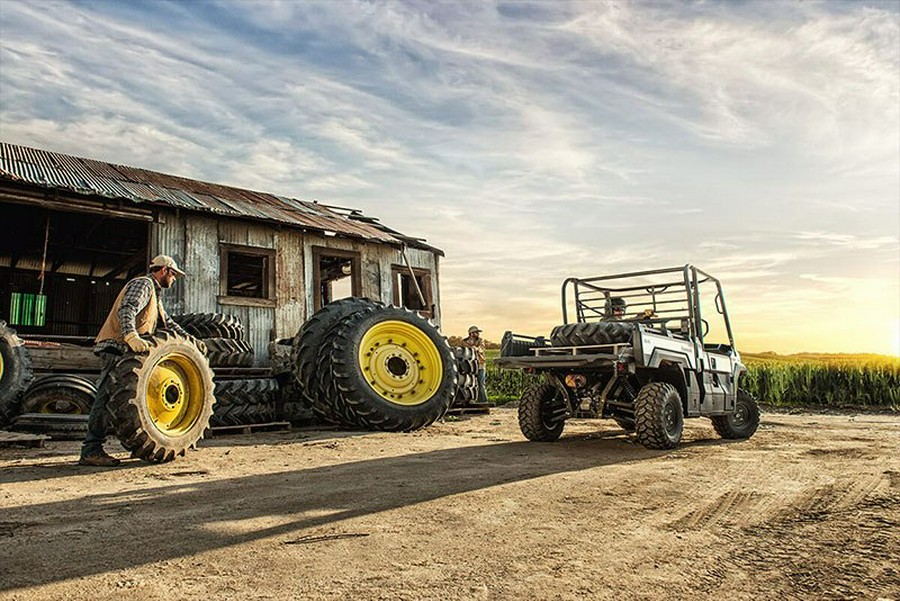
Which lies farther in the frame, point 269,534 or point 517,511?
point 517,511

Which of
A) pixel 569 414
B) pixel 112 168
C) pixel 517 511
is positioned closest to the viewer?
pixel 517 511

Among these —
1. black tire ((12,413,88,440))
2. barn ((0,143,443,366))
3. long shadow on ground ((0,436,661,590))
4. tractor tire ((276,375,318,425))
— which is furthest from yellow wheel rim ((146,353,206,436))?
barn ((0,143,443,366))

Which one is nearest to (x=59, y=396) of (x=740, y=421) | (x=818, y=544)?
(x=818, y=544)

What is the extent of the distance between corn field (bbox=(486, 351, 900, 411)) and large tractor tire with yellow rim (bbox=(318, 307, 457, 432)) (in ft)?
24.2

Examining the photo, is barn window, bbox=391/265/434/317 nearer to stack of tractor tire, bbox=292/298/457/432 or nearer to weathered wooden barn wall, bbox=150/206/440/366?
weathered wooden barn wall, bbox=150/206/440/366

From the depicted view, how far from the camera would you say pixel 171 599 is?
2596 mm

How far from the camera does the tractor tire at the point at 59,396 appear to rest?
8812mm

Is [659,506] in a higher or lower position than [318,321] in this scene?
lower

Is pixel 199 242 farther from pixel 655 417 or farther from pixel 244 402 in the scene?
pixel 655 417

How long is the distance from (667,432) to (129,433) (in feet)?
18.7

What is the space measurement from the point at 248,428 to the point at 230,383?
809 millimetres

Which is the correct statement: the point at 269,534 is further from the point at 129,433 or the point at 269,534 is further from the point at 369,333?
the point at 369,333

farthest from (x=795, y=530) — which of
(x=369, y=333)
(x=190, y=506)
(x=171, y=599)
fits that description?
(x=369, y=333)

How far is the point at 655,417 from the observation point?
714cm
